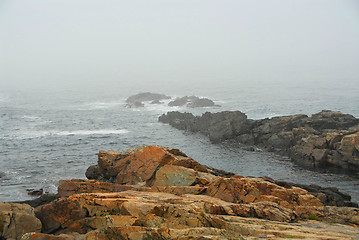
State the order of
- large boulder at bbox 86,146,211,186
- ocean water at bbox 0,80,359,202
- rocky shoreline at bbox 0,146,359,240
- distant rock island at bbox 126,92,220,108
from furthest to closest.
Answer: distant rock island at bbox 126,92,220,108
ocean water at bbox 0,80,359,202
large boulder at bbox 86,146,211,186
rocky shoreline at bbox 0,146,359,240

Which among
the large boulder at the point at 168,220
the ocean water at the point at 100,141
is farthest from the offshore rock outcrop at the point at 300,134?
the large boulder at the point at 168,220

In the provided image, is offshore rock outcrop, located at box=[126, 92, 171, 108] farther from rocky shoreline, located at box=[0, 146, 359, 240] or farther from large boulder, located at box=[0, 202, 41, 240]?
large boulder, located at box=[0, 202, 41, 240]

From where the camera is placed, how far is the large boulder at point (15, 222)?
10797 mm

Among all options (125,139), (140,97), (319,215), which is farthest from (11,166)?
(140,97)

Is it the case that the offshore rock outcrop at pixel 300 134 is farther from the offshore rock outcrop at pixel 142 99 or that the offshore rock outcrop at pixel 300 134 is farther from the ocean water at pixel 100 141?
the offshore rock outcrop at pixel 142 99

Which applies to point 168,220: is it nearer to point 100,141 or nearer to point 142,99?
point 100,141

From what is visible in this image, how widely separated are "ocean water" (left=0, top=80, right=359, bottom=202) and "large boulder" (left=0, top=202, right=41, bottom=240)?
1357 cm

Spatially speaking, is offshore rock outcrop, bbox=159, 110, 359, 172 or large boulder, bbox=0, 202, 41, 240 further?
offshore rock outcrop, bbox=159, 110, 359, 172

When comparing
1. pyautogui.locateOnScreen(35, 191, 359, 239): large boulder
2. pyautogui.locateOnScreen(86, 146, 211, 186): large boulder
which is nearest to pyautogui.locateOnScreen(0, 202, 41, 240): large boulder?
pyautogui.locateOnScreen(35, 191, 359, 239): large boulder

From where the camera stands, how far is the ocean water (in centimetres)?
2961

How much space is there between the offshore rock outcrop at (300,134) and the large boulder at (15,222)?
1099 inches

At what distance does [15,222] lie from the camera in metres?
11.0

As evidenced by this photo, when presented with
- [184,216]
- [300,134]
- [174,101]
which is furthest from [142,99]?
[184,216]

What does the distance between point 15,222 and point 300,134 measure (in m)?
33.2
